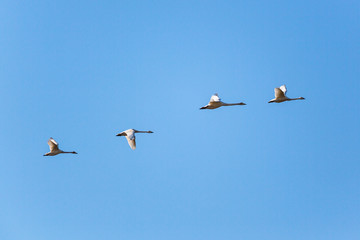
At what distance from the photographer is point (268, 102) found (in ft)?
198

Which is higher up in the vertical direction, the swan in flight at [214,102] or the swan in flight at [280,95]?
the swan in flight at [280,95]

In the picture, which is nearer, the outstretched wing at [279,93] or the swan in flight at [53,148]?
the outstretched wing at [279,93]

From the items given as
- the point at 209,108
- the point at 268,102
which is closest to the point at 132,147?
the point at 209,108

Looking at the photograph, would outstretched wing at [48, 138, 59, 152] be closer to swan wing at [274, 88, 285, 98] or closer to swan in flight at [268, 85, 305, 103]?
swan in flight at [268, 85, 305, 103]

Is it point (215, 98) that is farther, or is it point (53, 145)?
point (53, 145)

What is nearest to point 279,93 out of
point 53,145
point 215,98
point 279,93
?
point 279,93

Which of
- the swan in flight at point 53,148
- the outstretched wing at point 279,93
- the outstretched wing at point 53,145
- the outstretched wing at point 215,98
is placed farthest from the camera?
the swan in flight at point 53,148

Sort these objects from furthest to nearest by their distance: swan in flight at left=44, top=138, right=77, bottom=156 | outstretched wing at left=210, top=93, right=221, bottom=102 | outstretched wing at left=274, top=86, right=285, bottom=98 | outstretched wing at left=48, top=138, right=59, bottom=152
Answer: swan in flight at left=44, top=138, right=77, bottom=156 < outstretched wing at left=48, top=138, right=59, bottom=152 < outstretched wing at left=274, top=86, right=285, bottom=98 < outstretched wing at left=210, top=93, right=221, bottom=102

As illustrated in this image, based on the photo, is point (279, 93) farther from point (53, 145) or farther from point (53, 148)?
point (53, 148)

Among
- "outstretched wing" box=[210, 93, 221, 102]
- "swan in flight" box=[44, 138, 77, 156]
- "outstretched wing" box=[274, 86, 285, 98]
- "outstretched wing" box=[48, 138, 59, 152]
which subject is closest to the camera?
"outstretched wing" box=[210, 93, 221, 102]

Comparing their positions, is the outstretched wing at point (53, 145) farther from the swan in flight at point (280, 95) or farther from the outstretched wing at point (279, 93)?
the outstretched wing at point (279, 93)

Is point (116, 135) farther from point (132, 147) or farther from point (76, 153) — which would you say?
point (76, 153)

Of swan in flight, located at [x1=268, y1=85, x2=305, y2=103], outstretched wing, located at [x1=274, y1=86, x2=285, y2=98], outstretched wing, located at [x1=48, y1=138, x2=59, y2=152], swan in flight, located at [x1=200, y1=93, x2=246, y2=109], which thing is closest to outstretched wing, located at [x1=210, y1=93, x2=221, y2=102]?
swan in flight, located at [x1=200, y1=93, x2=246, y2=109]

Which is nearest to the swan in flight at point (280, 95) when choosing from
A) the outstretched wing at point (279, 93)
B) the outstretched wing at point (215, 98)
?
the outstretched wing at point (279, 93)
